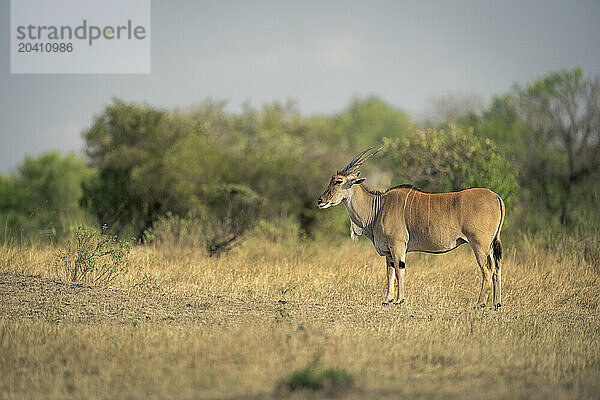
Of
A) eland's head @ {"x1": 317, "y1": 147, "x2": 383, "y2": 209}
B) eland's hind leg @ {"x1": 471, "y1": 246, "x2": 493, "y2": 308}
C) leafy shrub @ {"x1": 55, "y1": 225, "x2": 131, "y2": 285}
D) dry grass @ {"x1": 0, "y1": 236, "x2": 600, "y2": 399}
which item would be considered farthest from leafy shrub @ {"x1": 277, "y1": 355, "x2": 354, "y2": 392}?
leafy shrub @ {"x1": 55, "y1": 225, "x2": 131, "y2": 285}

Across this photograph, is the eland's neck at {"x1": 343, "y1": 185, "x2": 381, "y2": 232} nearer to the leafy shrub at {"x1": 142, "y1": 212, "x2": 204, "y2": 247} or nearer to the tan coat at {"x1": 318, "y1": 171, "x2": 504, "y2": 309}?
the tan coat at {"x1": 318, "y1": 171, "x2": 504, "y2": 309}

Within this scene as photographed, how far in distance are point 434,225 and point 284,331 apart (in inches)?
144

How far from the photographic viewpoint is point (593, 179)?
74.8ft

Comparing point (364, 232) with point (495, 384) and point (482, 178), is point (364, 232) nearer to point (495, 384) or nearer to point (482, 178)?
point (495, 384)

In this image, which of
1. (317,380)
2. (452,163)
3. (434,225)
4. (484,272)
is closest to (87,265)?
(434,225)

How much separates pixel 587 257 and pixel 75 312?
12.1 meters

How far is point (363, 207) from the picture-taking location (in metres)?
11.9

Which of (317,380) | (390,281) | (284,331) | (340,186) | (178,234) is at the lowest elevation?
(317,380)

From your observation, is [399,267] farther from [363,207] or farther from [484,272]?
[484,272]

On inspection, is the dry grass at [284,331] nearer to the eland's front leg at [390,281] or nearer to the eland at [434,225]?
the eland's front leg at [390,281]

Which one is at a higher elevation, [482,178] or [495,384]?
[482,178]

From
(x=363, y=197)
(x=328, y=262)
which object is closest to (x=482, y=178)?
(x=328, y=262)

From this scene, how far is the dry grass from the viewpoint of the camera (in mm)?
6719

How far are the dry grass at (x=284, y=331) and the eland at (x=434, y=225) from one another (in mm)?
731
